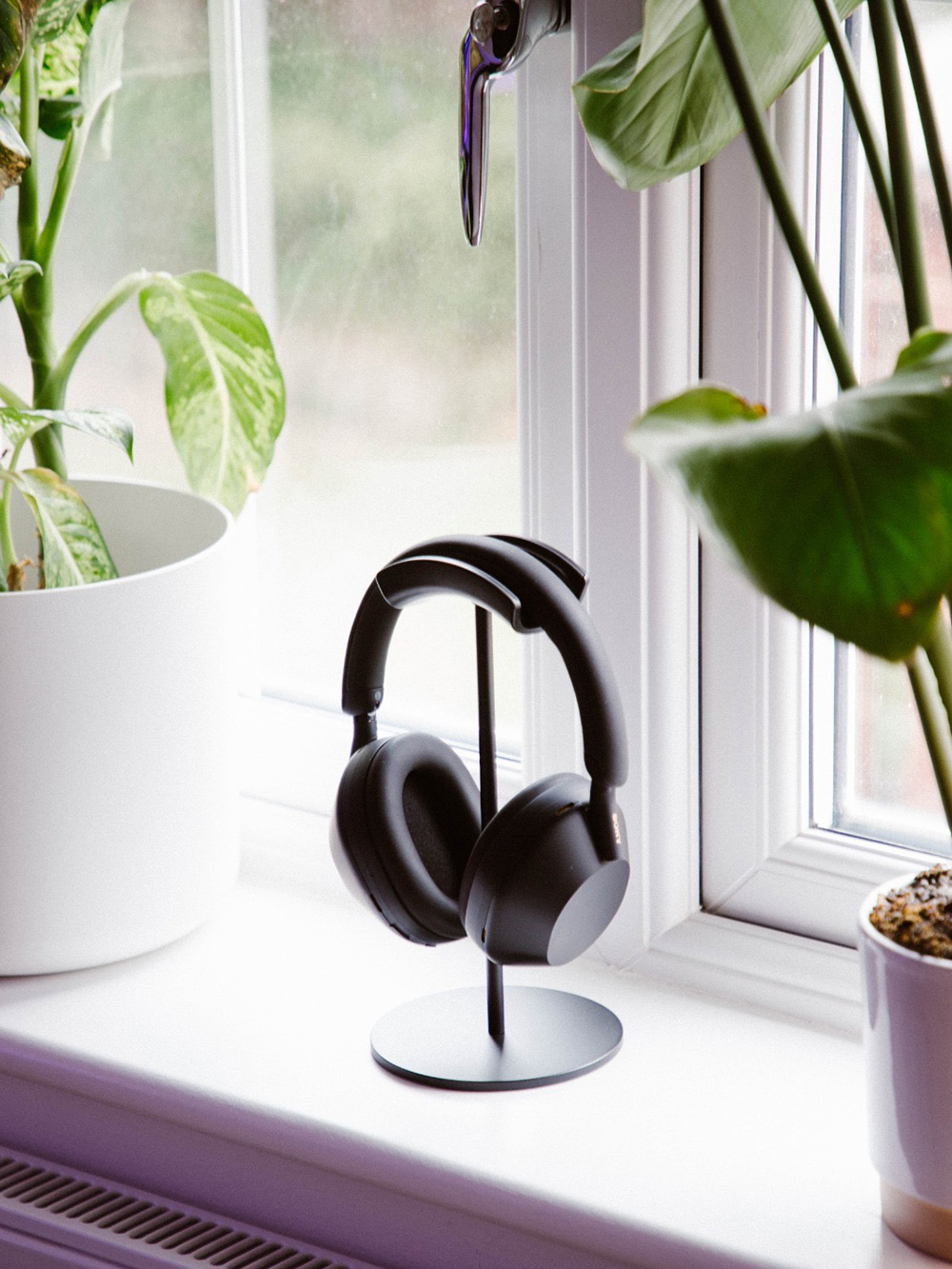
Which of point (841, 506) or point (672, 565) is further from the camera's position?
point (672, 565)

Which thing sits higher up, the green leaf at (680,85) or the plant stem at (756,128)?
the green leaf at (680,85)

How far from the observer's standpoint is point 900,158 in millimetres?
492

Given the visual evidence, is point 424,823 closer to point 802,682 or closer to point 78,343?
point 802,682

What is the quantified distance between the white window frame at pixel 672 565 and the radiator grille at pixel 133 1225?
10.8 inches

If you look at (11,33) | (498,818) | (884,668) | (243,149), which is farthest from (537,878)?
(243,149)

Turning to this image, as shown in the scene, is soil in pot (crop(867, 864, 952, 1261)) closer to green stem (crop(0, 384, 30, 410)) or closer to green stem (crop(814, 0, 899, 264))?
green stem (crop(814, 0, 899, 264))

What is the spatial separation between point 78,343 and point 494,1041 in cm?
50

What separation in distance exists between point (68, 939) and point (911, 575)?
26.6 inches

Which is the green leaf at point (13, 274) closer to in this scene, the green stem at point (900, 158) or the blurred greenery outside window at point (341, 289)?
the blurred greenery outside window at point (341, 289)

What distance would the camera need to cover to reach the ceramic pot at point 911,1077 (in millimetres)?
577

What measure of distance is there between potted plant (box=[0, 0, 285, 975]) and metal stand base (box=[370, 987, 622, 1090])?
17 centimetres

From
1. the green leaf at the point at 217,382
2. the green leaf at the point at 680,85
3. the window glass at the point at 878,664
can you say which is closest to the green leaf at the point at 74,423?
the green leaf at the point at 217,382

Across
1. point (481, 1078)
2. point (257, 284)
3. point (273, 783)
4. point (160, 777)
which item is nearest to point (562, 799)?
point (481, 1078)

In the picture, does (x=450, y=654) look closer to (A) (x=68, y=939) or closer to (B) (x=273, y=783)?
(B) (x=273, y=783)
